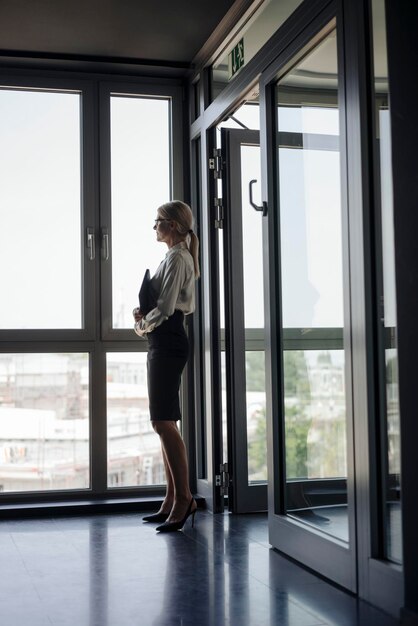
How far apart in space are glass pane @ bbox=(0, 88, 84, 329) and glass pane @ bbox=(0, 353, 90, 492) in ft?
0.80

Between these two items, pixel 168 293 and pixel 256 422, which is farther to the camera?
pixel 256 422

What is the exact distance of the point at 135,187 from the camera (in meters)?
5.00

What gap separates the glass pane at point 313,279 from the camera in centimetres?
302

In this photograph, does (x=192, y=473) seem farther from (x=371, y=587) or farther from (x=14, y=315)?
(x=371, y=587)

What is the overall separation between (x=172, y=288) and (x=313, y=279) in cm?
92

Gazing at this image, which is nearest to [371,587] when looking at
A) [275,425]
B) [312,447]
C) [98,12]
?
[312,447]

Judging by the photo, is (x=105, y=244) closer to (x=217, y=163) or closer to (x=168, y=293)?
(x=217, y=163)

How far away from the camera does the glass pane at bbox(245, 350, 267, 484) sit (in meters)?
4.41

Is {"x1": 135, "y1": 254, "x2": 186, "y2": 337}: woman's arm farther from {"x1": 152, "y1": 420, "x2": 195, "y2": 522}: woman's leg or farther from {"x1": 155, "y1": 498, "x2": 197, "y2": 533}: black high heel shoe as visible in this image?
{"x1": 155, "y1": 498, "x2": 197, "y2": 533}: black high heel shoe

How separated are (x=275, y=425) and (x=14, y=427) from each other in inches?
71.5

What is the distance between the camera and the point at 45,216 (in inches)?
193

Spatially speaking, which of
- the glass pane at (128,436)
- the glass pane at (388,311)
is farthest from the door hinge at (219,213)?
the glass pane at (388,311)

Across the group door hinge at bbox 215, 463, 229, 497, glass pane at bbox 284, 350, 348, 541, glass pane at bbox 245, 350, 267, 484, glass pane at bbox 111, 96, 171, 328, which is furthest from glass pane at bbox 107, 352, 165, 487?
glass pane at bbox 284, 350, 348, 541

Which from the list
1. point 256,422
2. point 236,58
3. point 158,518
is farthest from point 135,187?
point 158,518
